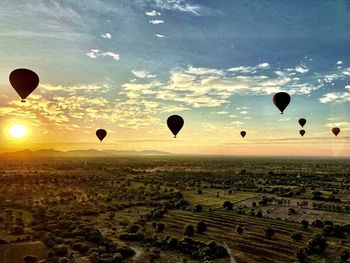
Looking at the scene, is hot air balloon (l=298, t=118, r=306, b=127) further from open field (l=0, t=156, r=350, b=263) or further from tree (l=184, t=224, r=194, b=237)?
tree (l=184, t=224, r=194, b=237)

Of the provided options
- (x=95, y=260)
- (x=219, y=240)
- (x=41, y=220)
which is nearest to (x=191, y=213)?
(x=219, y=240)

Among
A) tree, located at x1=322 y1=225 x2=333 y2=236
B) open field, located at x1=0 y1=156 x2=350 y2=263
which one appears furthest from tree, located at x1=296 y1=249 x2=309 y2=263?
tree, located at x1=322 y1=225 x2=333 y2=236

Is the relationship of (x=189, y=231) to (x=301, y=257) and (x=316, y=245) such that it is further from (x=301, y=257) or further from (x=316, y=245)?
(x=316, y=245)

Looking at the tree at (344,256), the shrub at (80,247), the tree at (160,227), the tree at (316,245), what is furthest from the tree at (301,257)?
the shrub at (80,247)

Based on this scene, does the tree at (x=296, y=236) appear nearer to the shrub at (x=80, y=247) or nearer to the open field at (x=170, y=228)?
the open field at (x=170, y=228)

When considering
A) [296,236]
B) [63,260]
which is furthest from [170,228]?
[63,260]
